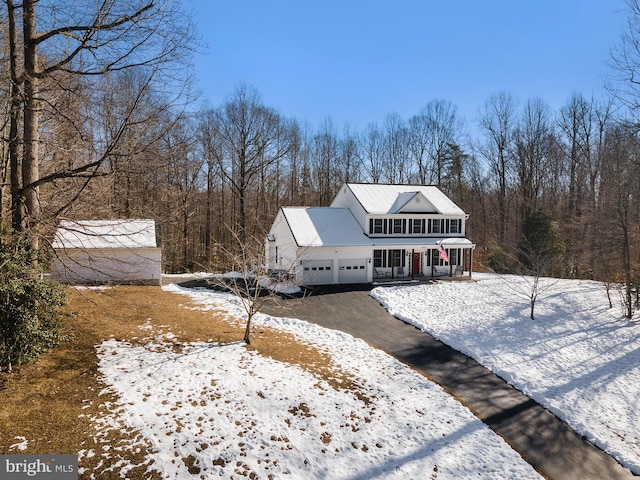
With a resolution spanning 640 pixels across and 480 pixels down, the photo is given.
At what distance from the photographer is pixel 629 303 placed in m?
16.9

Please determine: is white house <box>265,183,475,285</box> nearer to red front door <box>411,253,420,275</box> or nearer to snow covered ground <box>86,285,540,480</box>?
red front door <box>411,253,420,275</box>

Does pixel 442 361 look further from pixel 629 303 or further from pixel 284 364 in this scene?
pixel 629 303

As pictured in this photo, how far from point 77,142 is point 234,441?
653cm

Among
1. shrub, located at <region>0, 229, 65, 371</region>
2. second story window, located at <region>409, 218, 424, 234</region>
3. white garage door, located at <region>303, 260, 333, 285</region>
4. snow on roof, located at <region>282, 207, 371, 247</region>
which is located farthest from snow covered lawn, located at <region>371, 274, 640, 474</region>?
shrub, located at <region>0, 229, 65, 371</region>

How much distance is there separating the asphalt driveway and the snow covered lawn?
19.0 inches

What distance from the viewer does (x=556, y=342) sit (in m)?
14.5

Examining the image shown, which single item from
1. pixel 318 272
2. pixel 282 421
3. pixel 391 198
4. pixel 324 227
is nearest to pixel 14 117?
pixel 282 421

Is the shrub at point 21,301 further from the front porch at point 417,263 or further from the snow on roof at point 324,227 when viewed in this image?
the front porch at point 417,263

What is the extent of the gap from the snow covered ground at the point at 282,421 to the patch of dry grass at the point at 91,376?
0.36 meters

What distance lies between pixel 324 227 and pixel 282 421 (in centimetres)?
1777

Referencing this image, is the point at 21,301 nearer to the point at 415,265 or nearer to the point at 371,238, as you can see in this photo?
the point at 371,238

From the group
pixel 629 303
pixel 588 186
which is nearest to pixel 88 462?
pixel 629 303

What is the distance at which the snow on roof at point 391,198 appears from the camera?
25984 millimetres

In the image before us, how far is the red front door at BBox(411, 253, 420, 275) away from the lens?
997 inches
